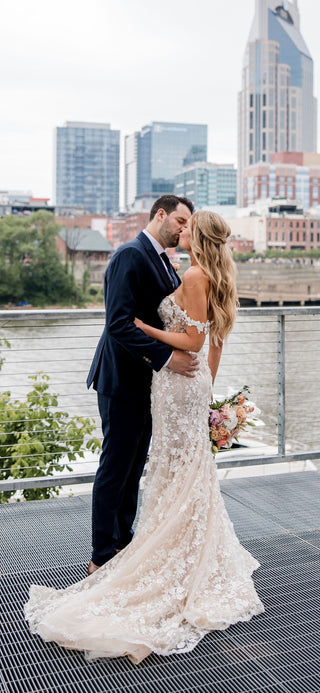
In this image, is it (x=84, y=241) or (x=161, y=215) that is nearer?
(x=161, y=215)

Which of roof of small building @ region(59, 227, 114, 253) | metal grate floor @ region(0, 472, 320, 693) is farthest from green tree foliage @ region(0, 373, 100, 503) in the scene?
roof of small building @ region(59, 227, 114, 253)

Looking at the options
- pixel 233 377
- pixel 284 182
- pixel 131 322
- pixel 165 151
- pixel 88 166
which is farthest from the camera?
pixel 88 166

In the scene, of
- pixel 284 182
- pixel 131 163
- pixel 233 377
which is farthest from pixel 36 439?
pixel 131 163

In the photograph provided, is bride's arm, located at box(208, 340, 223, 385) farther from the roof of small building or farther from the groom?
the roof of small building

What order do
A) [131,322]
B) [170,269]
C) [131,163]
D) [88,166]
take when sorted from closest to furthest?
[131,322] < [170,269] < [88,166] < [131,163]

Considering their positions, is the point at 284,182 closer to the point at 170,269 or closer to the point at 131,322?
the point at 170,269

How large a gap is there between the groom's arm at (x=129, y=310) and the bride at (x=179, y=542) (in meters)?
0.08

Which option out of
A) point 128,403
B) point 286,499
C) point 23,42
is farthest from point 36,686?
point 23,42

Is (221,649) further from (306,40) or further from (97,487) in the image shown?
(306,40)

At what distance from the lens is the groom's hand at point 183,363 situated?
108 inches

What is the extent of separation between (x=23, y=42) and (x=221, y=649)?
119m

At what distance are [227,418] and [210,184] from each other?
155459 mm

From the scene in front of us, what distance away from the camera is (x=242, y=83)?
534 feet

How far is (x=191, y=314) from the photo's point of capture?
2736 mm
